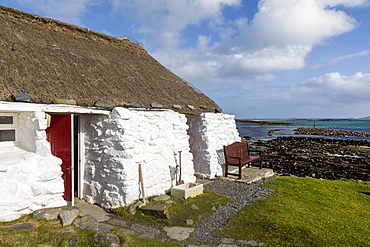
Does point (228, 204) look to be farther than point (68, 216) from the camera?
Yes

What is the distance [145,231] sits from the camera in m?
4.90

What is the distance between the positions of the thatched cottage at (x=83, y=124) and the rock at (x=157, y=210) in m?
0.52

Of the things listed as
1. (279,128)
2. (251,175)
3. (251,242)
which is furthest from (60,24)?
(279,128)

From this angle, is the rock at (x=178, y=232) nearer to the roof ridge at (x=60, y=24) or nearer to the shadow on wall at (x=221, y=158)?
the shadow on wall at (x=221, y=158)

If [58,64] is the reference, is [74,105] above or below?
below

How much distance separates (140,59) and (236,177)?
5.80 metres

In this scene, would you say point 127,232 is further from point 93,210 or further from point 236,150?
point 236,150

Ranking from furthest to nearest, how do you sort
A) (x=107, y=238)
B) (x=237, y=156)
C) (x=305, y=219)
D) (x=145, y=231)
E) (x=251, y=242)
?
(x=237, y=156) → (x=305, y=219) → (x=145, y=231) → (x=251, y=242) → (x=107, y=238)

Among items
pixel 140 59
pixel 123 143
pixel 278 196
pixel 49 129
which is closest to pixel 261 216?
pixel 278 196

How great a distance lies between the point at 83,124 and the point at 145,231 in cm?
324

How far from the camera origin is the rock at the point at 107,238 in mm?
3830

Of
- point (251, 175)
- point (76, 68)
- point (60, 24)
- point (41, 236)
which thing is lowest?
point (251, 175)

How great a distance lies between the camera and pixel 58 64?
6.47 meters

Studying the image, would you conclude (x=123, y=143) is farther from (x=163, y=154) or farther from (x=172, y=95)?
(x=172, y=95)
